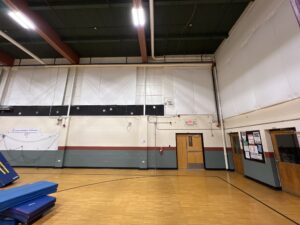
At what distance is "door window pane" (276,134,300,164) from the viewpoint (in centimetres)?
392

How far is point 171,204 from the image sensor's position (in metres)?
3.43

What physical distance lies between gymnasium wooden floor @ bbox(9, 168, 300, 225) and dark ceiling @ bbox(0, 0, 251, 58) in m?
6.10

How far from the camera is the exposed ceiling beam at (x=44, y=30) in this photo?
16.3 ft

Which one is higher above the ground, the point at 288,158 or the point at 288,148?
the point at 288,148

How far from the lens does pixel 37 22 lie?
227 inches

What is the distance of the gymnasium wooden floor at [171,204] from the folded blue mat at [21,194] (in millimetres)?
472

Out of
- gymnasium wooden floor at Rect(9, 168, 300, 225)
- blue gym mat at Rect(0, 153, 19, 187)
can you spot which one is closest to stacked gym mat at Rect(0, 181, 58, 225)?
gymnasium wooden floor at Rect(9, 168, 300, 225)

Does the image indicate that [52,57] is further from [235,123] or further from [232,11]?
[235,123]

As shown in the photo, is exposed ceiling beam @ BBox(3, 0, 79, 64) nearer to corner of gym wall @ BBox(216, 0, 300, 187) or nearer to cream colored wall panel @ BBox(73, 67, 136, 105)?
cream colored wall panel @ BBox(73, 67, 136, 105)

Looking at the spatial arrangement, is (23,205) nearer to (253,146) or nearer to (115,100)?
(115,100)

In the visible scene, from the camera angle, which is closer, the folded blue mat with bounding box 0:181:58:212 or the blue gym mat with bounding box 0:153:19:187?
the folded blue mat with bounding box 0:181:58:212

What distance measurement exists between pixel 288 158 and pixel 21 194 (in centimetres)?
630

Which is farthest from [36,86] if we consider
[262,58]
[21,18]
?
[262,58]

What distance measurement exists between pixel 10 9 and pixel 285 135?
9.31 metres
